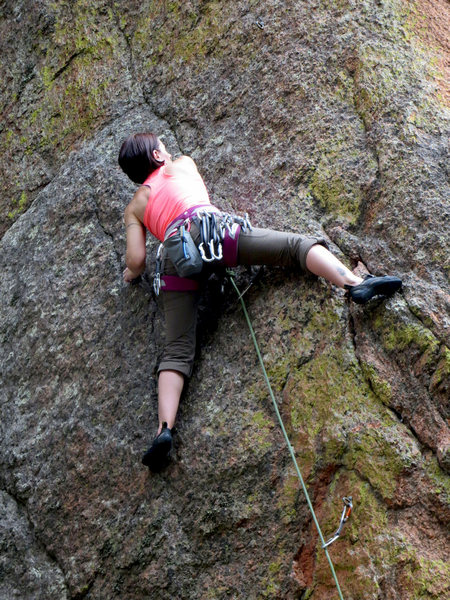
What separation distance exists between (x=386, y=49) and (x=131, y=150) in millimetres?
2093

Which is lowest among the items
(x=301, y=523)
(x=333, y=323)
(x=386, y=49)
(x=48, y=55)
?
(x=301, y=523)

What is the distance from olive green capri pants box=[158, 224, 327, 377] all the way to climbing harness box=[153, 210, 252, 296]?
0.15ft

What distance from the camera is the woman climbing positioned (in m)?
4.39

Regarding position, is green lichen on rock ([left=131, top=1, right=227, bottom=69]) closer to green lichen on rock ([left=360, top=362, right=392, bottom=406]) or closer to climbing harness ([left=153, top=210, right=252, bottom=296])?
climbing harness ([left=153, top=210, right=252, bottom=296])

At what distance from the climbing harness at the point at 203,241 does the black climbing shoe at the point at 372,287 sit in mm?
830

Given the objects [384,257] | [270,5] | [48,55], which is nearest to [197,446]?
[384,257]

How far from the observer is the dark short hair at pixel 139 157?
16.5 feet

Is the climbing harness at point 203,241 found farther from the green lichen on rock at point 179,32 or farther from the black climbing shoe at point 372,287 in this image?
the green lichen on rock at point 179,32

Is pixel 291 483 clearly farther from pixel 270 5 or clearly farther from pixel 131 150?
pixel 270 5

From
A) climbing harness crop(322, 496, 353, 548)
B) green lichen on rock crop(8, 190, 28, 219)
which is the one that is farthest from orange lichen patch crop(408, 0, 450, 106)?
green lichen on rock crop(8, 190, 28, 219)

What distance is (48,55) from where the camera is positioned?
6887 millimetres

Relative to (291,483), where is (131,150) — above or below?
above

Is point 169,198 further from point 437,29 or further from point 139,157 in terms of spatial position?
point 437,29

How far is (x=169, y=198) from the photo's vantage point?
4.85 metres
